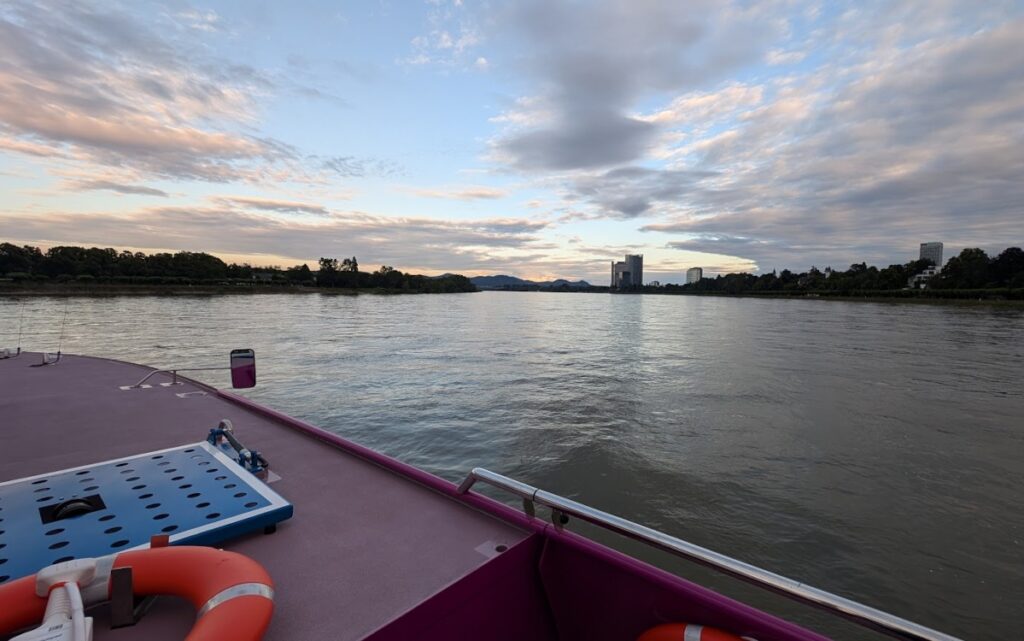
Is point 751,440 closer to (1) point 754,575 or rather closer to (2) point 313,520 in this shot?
(1) point 754,575

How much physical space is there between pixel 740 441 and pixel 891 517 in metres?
2.82

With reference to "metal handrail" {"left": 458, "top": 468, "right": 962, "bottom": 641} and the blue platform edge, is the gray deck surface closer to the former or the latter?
the blue platform edge

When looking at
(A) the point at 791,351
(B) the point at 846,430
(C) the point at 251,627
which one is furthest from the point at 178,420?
(A) the point at 791,351

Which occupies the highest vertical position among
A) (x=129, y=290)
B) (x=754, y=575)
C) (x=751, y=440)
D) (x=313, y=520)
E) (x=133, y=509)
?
(x=754, y=575)

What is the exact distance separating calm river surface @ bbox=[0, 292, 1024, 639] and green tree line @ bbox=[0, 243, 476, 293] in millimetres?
84941

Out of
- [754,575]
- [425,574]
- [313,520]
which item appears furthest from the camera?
[313,520]

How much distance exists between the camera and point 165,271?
320 feet

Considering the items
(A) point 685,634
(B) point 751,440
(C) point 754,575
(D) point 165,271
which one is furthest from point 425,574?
(D) point 165,271

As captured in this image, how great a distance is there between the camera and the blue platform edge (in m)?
1.80

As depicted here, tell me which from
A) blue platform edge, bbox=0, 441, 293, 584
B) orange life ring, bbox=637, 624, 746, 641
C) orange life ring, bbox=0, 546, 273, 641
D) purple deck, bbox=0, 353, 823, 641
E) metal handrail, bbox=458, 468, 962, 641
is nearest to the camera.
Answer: metal handrail, bbox=458, 468, 962, 641

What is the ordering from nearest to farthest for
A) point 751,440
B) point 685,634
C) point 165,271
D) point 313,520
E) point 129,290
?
point 685,634, point 313,520, point 751,440, point 129,290, point 165,271

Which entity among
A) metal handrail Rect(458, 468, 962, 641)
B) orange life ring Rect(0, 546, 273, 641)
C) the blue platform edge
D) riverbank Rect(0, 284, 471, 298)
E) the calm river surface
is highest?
metal handrail Rect(458, 468, 962, 641)

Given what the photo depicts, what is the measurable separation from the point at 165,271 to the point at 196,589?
119655 millimetres

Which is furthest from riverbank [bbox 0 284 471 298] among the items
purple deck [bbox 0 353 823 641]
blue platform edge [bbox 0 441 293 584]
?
purple deck [bbox 0 353 823 641]
